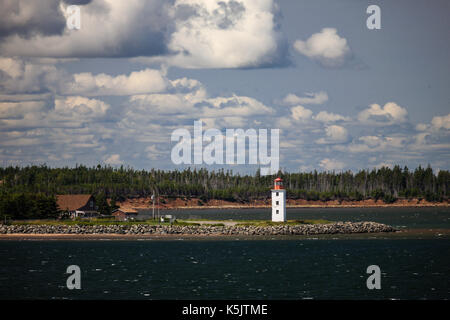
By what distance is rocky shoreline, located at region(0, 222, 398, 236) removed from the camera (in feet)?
371

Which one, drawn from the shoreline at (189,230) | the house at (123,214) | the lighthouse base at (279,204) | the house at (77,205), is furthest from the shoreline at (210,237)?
the house at (77,205)

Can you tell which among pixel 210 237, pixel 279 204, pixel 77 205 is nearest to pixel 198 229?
pixel 210 237

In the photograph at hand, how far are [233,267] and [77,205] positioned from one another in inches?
2691

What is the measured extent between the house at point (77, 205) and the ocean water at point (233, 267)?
26161 mm

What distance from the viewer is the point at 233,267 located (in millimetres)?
79688

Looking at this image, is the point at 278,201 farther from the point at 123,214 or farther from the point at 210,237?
the point at 123,214

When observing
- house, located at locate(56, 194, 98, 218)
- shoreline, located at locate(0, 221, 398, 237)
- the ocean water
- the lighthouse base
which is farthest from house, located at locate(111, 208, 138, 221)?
the lighthouse base

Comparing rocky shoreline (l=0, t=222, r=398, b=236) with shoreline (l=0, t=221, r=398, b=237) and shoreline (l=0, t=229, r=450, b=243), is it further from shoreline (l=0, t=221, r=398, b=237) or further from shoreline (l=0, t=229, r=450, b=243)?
shoreline (l=0, t=229, r=450, b=243)

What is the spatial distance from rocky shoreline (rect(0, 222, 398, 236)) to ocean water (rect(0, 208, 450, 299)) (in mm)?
4266

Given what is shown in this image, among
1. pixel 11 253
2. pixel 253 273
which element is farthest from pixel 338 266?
pixel 11 253

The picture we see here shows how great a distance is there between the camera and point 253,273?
75250 mm

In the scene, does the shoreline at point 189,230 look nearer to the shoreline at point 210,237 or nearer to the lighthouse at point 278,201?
the shoreline at point 210,237

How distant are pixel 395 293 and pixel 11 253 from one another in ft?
197
